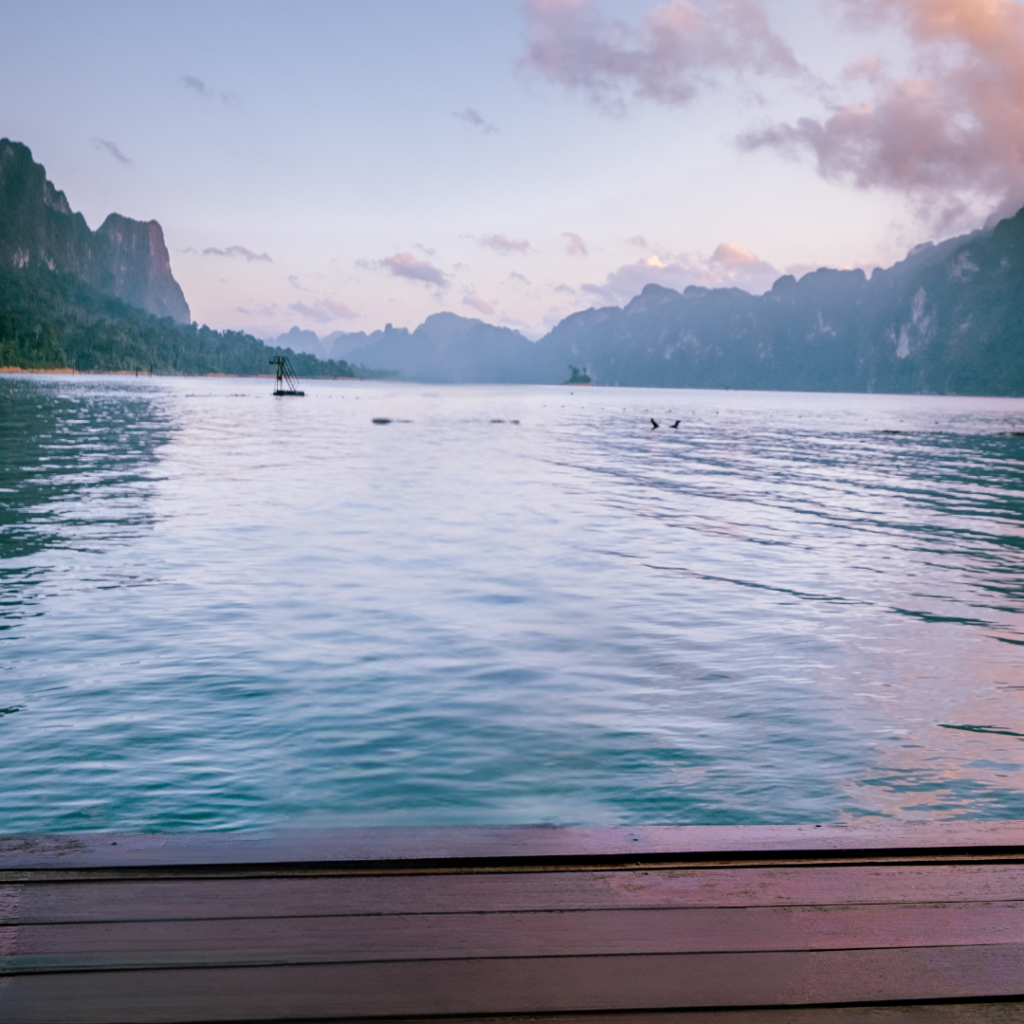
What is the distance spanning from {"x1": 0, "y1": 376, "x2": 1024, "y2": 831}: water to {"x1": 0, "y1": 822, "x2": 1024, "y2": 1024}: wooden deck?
3.02 metres

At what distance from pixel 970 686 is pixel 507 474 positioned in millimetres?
28932

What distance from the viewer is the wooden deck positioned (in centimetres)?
334

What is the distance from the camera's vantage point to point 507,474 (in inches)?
1545

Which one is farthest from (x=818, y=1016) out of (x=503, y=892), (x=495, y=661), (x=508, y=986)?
(x=495, y=661)

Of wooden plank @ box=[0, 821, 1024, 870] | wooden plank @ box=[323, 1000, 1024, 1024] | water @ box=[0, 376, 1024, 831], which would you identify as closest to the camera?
wooden plank @ box=[323, 1000, 1024, 1024]

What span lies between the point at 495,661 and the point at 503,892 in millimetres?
7971

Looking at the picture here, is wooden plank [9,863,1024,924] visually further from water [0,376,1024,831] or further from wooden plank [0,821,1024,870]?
water [0,376,1024,831]

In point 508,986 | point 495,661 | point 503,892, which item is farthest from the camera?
point 495,661

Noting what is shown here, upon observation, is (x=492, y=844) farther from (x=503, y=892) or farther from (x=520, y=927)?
(x=520, y=927)

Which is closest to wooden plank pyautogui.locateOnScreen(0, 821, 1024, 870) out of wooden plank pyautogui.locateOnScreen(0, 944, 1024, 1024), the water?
wooden plank pyautogui.locateOnScreen(0, 944, 1024, 1024)

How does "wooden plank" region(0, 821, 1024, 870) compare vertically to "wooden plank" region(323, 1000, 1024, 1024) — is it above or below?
below

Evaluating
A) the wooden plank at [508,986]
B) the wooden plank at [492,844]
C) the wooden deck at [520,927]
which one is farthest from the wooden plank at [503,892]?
the wooden plank at [508,986]

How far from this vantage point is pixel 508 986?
341 cm

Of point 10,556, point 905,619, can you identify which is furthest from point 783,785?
point 10,556
